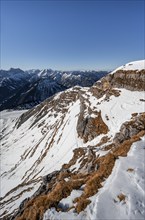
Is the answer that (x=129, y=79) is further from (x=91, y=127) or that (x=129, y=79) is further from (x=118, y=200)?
(x=118, y=200)

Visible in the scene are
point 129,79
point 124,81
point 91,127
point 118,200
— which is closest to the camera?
point 118,200

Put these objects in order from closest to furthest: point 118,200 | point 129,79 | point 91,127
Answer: point 118,200 → point 91,127 → point 129,79

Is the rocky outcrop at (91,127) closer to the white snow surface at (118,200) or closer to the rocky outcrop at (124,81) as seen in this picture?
the rocky outcrop at (124,81)

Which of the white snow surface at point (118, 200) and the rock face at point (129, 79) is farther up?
the rock face at point (129, 79)

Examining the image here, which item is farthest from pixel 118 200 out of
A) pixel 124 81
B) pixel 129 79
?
pixel 124 81

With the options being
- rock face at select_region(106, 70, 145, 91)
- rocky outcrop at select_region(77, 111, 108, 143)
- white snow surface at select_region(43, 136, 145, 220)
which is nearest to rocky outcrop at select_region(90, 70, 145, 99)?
rock face at select_region(106, 70, 145, 91)

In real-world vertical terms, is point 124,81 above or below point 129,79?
below

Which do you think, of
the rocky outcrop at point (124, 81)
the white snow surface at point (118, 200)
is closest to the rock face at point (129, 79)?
the rocky outcrop at point (124, 81)

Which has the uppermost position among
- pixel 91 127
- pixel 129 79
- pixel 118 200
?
pixel 129 79

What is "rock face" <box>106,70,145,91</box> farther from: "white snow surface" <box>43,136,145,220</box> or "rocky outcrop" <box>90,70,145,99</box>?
"white snow surface" <box>43,136,145,220</box>

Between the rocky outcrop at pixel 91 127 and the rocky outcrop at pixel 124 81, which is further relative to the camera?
the rocky outcrop at pixel 124 81

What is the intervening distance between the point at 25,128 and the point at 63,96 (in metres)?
39.5

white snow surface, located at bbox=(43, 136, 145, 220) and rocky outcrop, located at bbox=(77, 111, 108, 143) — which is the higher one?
white snow surface, located at bbox=(43, 136, 145, 220)

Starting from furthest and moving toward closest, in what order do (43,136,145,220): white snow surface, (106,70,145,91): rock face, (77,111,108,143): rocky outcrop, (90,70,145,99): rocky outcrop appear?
(90,70,145,99): rocky outcrop, (106,70,145,91): rock face, (77,111,108,143): rocky outcrop, (43,136,145,220): white snow surface
